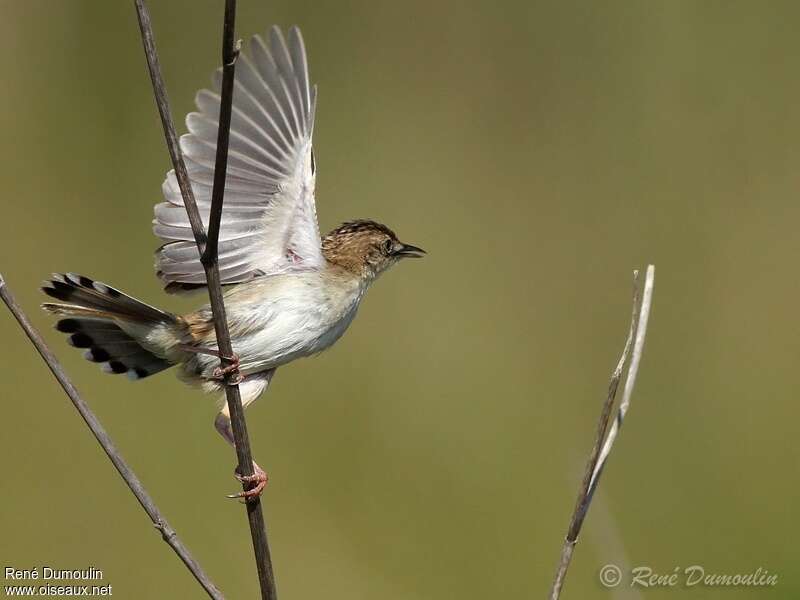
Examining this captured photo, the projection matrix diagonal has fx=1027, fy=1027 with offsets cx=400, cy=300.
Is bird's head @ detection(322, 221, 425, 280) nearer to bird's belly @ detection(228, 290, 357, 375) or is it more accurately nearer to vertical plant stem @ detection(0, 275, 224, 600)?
bird's belly @ detection(228, 290, 357, 375)

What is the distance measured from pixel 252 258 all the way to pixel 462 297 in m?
2.90

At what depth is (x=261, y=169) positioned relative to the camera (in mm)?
3729

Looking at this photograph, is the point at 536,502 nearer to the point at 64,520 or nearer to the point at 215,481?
the point at 215,481

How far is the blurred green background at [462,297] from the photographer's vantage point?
5293mm

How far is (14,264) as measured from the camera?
599cm

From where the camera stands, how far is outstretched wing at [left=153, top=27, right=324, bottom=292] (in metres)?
3.62

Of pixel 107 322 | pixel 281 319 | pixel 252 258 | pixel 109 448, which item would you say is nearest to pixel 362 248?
pixel 252 258

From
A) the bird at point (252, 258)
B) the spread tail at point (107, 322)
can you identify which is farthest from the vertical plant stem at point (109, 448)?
the bird at point (252, 258)

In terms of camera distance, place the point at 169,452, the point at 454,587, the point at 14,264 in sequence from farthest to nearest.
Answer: the point at 14,264 < the point at 169,452 < the point at 454,587

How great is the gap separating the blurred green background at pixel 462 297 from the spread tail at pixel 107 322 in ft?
5.12

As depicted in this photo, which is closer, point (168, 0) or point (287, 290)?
point (287, 290)

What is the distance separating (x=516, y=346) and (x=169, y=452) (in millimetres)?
2163

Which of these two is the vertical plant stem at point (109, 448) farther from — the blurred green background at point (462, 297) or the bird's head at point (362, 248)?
the blurred green background at point (462, 297)

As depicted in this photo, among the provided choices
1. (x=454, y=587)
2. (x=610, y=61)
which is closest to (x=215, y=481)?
(x=454, y=587)
